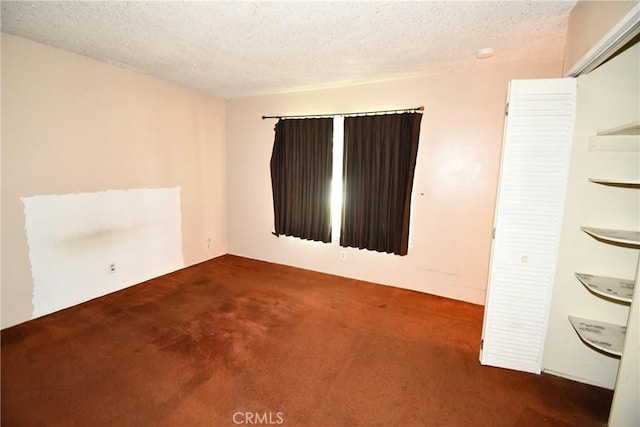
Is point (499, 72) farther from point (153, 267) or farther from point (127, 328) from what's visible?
point (153, 267)

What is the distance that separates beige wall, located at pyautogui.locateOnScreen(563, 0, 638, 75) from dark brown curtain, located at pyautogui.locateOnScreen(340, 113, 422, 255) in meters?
1.35

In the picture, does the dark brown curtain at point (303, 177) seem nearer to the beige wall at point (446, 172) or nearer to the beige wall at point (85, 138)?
the beige wall at point (446, 172)

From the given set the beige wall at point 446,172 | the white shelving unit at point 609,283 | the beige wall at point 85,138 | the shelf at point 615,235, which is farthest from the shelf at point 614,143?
the beige wall at point 85,138

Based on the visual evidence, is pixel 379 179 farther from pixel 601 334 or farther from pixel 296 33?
pixel 601 334

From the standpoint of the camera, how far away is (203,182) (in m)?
4.10

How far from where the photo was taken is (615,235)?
1.61 meters

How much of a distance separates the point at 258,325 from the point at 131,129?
2552 millimetres

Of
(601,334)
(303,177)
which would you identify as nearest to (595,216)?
(601,334)

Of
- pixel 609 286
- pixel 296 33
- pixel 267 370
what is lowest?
pixel 267 370

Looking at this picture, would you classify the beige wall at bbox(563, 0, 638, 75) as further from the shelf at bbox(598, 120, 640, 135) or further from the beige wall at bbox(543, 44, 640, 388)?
the shelf at bbox(598, 120, 640, 135)

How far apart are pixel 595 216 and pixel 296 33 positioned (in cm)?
239

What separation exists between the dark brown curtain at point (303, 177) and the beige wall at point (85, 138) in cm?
113

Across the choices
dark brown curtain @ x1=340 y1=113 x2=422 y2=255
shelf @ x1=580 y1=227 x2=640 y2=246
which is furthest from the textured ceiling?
shelf @ x1=580 y1=227 x2=640 y2=246

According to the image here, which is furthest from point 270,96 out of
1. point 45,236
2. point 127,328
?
point 127,328
